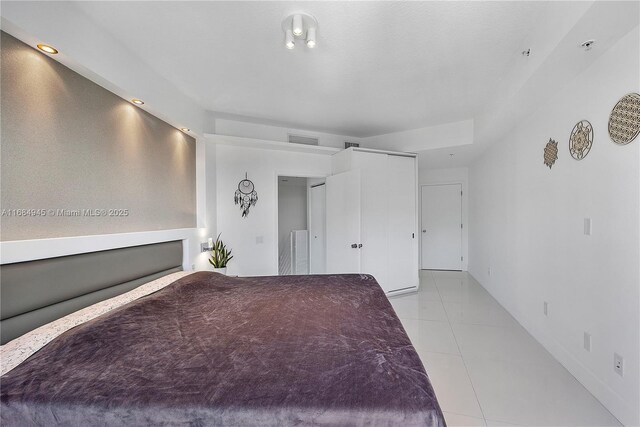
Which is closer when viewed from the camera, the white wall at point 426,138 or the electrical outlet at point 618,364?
the electrical outlet at point 618,364

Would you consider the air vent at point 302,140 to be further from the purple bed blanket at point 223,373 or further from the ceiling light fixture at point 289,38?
the purple bed blanket at point 223,373

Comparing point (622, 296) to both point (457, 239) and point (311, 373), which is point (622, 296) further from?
point (457, 239)

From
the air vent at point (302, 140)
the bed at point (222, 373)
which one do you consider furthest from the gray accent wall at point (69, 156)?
the air vent at point (302, 140)

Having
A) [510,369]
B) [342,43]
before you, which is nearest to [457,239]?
[510,369]

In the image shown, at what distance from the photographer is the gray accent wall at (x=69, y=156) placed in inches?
48.2

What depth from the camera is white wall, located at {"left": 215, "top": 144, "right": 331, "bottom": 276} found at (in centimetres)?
336

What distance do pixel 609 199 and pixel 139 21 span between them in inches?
131

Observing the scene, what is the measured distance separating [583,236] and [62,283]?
3.45 m

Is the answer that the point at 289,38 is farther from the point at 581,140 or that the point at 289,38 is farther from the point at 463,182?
the point at 463,182

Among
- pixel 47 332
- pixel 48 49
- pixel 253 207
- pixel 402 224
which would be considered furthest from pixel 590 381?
pixel 48 49

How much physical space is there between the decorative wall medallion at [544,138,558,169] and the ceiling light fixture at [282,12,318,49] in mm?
2232

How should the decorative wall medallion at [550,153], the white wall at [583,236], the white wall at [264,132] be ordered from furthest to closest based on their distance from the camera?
the white wall at [264,132], the decorative wall medallion at [550,153], the white wall at [583,236]

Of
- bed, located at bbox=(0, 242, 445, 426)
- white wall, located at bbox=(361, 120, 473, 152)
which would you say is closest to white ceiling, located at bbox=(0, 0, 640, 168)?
white wall, located at bbox=(361, 120, 473, 152)

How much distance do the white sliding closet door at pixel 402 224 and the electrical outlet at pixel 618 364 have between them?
2.27 m
